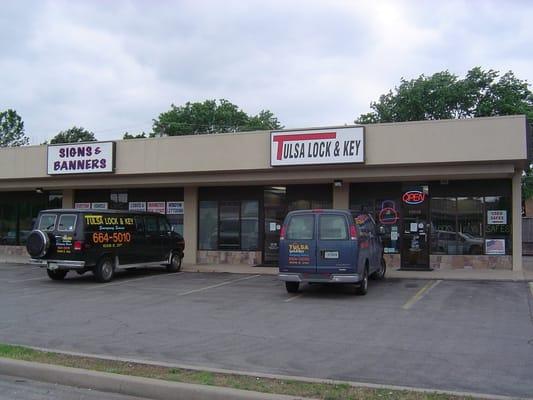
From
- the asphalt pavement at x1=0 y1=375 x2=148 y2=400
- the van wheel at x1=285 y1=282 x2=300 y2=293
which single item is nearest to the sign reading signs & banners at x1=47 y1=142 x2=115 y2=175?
the van wheel at x1=285 y1=282 x2=300 y2=293

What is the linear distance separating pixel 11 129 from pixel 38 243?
47.7m

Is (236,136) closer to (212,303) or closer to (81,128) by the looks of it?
(212,303)

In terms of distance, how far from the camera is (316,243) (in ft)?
42.8

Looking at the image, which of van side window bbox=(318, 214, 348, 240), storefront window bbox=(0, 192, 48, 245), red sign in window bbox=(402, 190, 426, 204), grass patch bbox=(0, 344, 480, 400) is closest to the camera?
grass patch bbox=(0, 344, 480, 400)

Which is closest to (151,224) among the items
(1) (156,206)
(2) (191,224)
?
(2) (191,224)

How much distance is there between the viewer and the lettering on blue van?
13031mm

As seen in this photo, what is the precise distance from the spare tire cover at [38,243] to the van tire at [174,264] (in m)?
4.76

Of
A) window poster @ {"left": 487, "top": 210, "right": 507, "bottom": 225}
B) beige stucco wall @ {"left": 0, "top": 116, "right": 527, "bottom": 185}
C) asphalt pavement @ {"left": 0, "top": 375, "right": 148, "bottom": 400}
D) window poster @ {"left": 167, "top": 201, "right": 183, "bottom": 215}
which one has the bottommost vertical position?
asphalt pavement @ {"left": 0, "top": 375, "right": 148, "bottom": 400}

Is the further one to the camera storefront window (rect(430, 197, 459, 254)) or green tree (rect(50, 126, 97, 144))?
green tree (rect(50, 126, 97, 144))

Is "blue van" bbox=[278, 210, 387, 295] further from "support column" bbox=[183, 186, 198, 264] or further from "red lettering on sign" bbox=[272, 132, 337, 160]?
"support column" bbox=[183, 186, 198, 264]

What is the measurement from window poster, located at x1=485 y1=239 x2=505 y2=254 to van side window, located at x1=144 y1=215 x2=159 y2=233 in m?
10.9

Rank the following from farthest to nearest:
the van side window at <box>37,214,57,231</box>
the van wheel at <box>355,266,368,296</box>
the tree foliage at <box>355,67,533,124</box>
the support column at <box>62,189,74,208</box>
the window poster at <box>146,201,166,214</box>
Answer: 1. the tree foliage at <box>355,67,533,124</box>
2. the support column at <box>62,189,74,208</box>
3. the window poster at <box>146,201,166,214</box>
4. the van side window at <box>37,214,57,231</box>
5. the van wheel at <box>355,266,368,296</box>

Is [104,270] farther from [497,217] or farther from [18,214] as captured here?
[497,217]

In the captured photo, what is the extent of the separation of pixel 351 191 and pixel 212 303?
9291 millimetres
